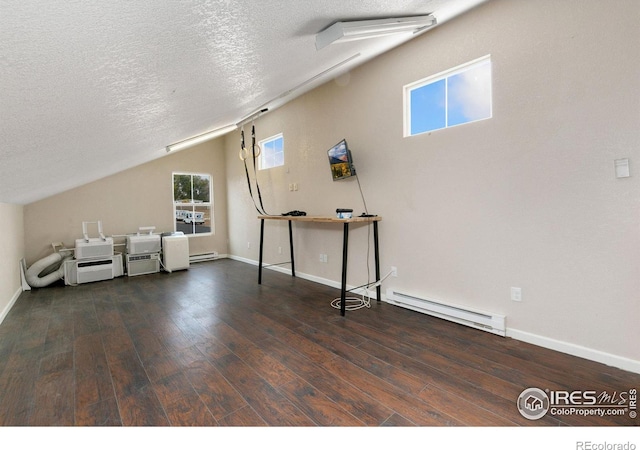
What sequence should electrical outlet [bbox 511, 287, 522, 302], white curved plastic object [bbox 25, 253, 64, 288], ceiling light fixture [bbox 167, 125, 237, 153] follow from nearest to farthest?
electrical outlet [bbox 511, 287, 522, 302] < white curved plastic object [bbox 25, 253, 64, 288] < ceiling light fixture [bbox 167, 125, 237, 153]

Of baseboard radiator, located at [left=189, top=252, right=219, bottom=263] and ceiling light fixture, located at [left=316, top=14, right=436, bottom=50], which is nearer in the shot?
ceiling light fixture, located at [left=316, top=14, right=436, bottom=50]

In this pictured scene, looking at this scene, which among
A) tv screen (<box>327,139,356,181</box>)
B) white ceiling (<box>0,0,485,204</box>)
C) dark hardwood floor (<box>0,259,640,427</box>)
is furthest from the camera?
tv screen (<box>327,139,356,181</box>)

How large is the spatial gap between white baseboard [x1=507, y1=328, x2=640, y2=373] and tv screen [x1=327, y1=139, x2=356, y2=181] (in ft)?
7.54

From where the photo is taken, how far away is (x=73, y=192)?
489cm

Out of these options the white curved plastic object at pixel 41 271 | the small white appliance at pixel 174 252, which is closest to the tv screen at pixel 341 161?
the small white appliance at pixel 174 252

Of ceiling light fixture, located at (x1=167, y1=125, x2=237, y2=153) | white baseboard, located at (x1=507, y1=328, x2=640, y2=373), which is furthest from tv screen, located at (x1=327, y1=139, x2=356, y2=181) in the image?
white baseboard, located at (x1=507, y1=328, x2=640, y2=373)

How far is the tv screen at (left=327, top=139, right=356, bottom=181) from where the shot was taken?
11.4 ft

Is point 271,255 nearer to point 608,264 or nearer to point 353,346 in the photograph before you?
point 353,346

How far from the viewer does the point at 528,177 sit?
2311mm

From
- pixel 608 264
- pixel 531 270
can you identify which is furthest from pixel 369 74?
pixel 608 264

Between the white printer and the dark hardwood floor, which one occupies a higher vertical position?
the white printer

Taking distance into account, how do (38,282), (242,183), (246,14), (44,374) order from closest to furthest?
(246,14)
(44,374)
(38,282)
(242,183)

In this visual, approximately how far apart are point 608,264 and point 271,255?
14.4 ft

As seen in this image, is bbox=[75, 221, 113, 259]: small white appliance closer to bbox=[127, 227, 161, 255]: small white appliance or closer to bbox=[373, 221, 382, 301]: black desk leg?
bbox=[127, 227, 161, 255]: small white appliance
